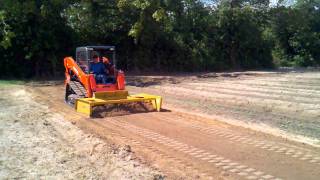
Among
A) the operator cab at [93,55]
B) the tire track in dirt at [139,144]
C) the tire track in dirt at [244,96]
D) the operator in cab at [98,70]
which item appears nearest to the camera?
the tire track in dirt at [139,144]

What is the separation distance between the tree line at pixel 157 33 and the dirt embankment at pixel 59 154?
14.8m

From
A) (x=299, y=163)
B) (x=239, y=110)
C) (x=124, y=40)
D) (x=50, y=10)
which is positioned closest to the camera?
(x=299, y=163)

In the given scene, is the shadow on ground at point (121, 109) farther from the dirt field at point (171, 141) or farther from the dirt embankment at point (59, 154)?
the dirt embankment at point (59, 154)

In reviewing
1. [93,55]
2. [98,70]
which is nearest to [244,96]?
[98,70]

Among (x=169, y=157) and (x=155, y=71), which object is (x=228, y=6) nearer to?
(x=155, y=71)

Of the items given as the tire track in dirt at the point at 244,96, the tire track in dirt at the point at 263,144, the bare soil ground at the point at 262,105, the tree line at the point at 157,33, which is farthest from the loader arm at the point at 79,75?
the tree line at the point at 157,33

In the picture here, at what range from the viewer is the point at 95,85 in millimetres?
12438

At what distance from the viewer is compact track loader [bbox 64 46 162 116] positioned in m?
11.9

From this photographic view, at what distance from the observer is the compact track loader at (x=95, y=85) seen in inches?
468

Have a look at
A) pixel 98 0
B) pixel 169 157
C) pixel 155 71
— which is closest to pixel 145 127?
pixel 169 157

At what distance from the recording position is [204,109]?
12.5 meters

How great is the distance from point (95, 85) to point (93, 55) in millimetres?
1151

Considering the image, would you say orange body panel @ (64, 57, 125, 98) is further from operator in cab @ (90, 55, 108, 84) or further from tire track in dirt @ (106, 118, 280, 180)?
tire track in dirt @ (106, 118, 280, 180)

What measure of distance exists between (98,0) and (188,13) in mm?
8054
